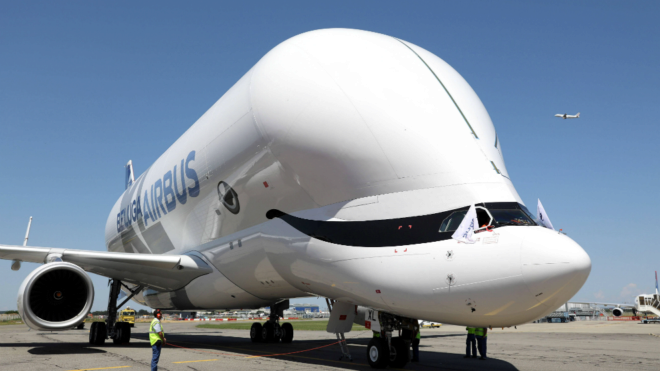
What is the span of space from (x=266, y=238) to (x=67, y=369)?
4811mm

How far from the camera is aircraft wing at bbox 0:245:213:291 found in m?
14.7

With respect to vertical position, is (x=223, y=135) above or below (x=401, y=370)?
above

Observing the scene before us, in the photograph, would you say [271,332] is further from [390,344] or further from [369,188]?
[369,188]

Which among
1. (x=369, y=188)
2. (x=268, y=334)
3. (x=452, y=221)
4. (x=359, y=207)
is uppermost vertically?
(x=369, y=188)

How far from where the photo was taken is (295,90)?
10742 millimetres

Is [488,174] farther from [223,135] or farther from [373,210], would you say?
[223,135]

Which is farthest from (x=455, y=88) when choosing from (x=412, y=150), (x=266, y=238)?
(x=266, y=238)

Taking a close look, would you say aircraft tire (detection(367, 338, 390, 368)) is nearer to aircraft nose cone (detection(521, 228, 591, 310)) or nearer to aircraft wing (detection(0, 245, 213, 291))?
aircraft nose cone (detection(521, 228, 591, 310))

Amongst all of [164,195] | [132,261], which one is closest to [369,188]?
[132,261]

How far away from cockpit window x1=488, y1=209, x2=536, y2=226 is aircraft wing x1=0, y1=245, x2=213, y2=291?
28.8 feet

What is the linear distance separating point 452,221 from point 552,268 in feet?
5.61

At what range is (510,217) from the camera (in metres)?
8.20

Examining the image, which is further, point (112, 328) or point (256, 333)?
point (256, 333)

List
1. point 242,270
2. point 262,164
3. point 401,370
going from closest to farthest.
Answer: point 401,370, point 262,164, point 242,270
